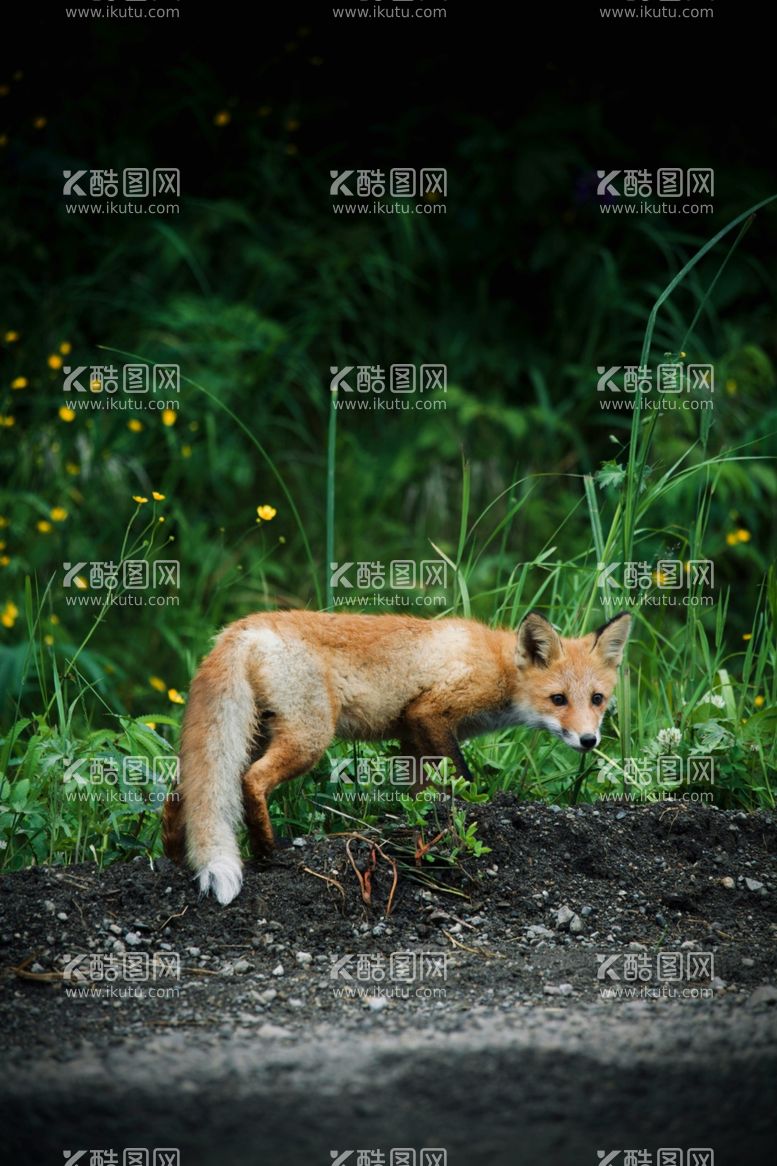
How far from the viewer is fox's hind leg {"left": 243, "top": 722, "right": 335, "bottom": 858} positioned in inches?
171

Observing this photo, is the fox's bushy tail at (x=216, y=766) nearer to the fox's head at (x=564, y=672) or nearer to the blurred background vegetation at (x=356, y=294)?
the fox's head at (x=564, y=672)

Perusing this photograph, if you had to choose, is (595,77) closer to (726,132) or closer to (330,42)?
(726,132)

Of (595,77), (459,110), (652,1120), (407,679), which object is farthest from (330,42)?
(652,1120)

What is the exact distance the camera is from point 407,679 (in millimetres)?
5078

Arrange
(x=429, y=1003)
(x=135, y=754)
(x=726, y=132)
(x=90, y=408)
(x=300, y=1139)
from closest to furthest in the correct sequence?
(x=300, y=1139), (x=429, y=1003), (x=135, y=754), (x=90, y=408), (x=726, y=132)

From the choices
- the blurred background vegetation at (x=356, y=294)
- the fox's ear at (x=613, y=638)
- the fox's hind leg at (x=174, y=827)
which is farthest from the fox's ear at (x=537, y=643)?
the blurred background vegetation at (x=356, y=294)

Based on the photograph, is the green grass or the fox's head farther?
the green grass

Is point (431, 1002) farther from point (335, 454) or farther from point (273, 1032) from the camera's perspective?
point (335, 454)

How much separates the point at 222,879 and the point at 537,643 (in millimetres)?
1735

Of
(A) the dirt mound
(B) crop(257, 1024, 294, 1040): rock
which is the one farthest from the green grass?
(B) crop(257, 1024, 294, 1040): rock

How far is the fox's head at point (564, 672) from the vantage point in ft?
16.5

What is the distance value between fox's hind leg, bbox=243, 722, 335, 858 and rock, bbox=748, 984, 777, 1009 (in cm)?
166

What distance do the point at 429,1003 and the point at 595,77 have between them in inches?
305

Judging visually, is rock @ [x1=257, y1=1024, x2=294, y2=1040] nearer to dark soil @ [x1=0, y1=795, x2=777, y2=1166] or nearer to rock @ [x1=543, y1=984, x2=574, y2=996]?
dark soil @ [x1=0, y1=795, x2=777, y2=1166]
